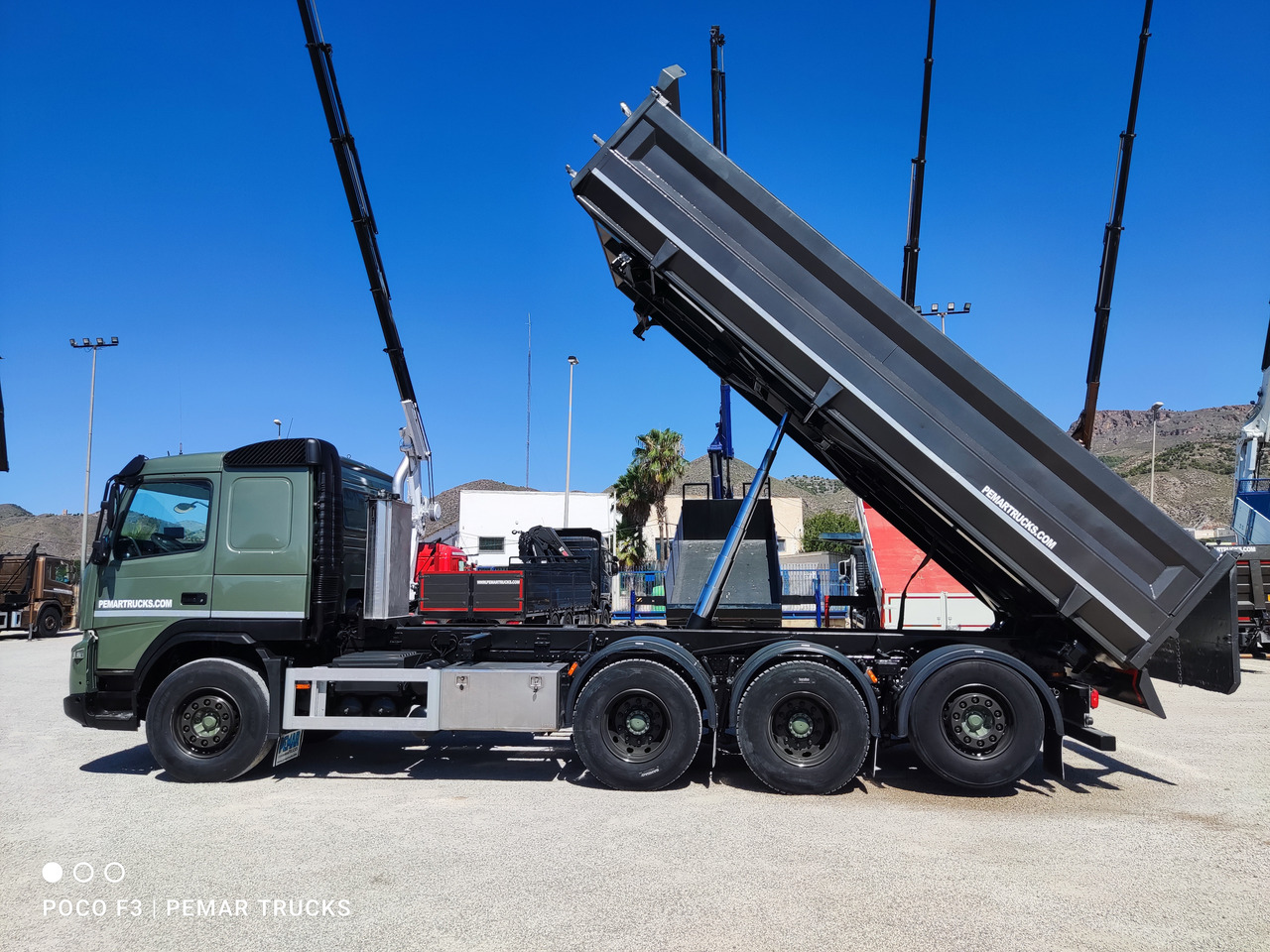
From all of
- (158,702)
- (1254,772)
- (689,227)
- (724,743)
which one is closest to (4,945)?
(158,702)

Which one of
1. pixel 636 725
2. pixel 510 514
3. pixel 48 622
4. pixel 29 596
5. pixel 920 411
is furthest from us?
pixel 510 514

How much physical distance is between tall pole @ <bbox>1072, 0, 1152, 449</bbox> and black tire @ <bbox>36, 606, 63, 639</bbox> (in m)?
28.2

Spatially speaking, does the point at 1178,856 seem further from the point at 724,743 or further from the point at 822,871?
the point at 724,743

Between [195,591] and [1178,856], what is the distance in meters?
7.83

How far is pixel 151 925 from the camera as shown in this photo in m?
4.21

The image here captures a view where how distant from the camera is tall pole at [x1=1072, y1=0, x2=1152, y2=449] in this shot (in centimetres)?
902

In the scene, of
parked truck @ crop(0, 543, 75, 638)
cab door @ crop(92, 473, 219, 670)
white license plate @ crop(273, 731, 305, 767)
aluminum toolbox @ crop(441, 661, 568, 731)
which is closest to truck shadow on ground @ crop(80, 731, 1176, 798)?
white license plate @ crop(273, 731, 305, 767)

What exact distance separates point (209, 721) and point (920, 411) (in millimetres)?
6560

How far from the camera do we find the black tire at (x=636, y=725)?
271 inches

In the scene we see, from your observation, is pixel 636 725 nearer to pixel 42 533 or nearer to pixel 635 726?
pixel 635 726

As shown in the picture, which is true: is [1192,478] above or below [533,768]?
above

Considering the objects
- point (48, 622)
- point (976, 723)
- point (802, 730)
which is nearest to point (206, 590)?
point (802, 730)

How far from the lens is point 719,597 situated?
7.48 m

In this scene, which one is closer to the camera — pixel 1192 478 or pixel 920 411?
pixel 920 411
